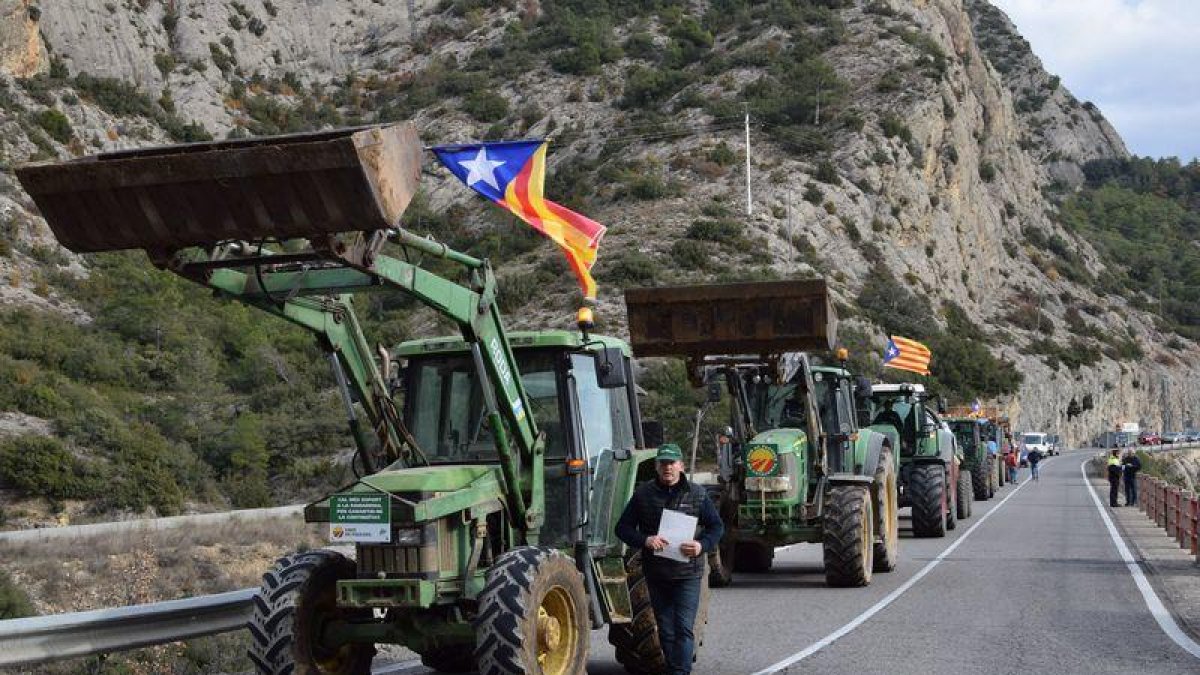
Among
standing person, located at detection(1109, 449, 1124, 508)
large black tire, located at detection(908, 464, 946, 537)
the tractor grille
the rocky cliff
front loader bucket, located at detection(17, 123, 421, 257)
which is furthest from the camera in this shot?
the rocky cliff

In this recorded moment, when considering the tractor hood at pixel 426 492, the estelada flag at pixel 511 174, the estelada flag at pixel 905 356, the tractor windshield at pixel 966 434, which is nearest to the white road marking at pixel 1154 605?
the estelada flag at pixel 511 174

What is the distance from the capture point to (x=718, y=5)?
98562mm

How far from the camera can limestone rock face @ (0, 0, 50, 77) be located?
216 feet

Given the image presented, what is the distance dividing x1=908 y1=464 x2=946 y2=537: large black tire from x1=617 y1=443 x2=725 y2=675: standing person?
1651 centimetres

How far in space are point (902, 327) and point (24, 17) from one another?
→ 46235 mm

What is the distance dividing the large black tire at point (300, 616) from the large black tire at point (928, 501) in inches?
688

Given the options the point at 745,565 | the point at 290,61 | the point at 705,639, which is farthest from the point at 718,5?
the point at 705,639

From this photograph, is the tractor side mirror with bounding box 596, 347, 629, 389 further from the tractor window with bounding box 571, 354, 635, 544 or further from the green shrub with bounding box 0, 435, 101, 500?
the green shrub with bounding box 0, 435, 101, 500

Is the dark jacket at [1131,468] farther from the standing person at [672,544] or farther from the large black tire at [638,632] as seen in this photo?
the standing person at [672,544]

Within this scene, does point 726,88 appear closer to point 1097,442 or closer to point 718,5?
point 718,5

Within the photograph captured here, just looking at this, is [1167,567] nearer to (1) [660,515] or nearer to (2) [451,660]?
(2) [451,660]

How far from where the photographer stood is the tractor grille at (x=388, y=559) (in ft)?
27.0

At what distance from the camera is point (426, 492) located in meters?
8.30

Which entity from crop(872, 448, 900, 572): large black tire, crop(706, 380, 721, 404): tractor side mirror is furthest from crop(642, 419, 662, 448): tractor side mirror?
crop(872, 448, 900, 572): large black tire
